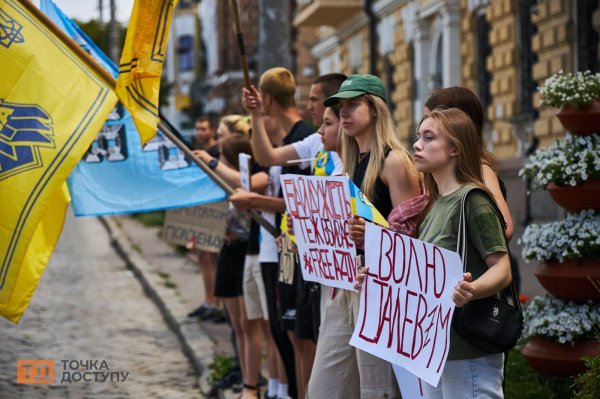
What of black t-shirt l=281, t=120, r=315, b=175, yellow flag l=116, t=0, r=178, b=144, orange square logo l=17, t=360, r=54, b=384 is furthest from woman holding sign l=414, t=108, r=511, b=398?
orange square logo l=17, t=360, r=54, b=384

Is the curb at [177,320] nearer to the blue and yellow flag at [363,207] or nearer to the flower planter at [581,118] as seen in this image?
the flower planter at [581,118]

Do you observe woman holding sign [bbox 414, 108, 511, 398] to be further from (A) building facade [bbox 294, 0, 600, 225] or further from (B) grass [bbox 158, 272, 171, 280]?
(B) grass [bbox 158, 272, 171, 280]

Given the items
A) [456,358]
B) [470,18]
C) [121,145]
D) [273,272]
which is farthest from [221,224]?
[470,18]

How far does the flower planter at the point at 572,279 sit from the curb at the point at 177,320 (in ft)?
9.34

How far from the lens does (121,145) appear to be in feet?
28.3

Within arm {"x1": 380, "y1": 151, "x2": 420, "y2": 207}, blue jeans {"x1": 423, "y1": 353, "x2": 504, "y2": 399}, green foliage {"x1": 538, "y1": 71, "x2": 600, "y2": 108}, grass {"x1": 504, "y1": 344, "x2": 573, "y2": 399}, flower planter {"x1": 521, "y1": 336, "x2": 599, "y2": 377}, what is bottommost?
grass {"x1": 504, "y1": 344, "x2": 573, "y2": 399}

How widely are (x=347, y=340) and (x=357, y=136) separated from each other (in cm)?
98

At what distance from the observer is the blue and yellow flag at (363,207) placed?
5.22 meters

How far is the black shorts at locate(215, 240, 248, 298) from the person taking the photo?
8711 mm

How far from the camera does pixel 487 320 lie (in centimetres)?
A: 435

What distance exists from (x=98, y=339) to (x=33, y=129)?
16.8 ft

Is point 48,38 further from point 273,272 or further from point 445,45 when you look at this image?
point 445,45

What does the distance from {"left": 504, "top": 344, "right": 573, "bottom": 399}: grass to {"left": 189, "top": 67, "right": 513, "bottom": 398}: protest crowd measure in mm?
1241

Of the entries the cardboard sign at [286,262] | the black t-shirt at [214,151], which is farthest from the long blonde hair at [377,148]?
the black t-shirt at [214,151]
